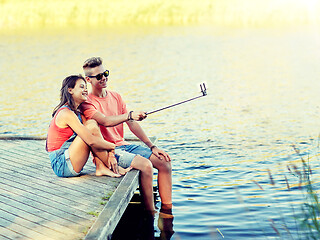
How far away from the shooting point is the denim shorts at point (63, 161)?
576cm

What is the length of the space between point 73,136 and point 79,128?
0.37 m

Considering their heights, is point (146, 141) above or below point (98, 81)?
below

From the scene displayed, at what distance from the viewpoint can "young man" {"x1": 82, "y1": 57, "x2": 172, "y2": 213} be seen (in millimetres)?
5863

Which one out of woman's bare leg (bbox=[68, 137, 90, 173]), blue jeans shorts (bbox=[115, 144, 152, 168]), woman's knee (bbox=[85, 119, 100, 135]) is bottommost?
blue jeans shorts (bbox=[115, 144, 152, 168])

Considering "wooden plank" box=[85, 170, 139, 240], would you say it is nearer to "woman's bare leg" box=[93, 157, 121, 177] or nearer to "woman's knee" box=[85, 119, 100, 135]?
"woman's bare leg" box=[93, 157, 121, 177]

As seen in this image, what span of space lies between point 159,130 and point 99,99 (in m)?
5.15

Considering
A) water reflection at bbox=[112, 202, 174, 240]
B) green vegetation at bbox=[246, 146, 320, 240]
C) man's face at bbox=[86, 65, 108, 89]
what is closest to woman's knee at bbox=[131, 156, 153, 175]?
water reflection at bbox=[112, 202, 174, 240]

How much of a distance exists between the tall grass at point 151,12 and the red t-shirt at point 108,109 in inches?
1067

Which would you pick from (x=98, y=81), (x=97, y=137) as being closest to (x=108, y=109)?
(x=98, y=81)

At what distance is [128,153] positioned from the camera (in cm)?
604

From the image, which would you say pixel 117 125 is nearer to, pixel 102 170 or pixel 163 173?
pixel 102 170

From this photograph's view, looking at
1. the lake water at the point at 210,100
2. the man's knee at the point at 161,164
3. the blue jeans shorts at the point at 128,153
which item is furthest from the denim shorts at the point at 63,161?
the lake water at the point at 210,100

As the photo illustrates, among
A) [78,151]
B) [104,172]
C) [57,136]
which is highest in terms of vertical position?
[57,136]

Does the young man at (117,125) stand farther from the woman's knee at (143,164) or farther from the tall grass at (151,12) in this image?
the tall grass at (151,12)
